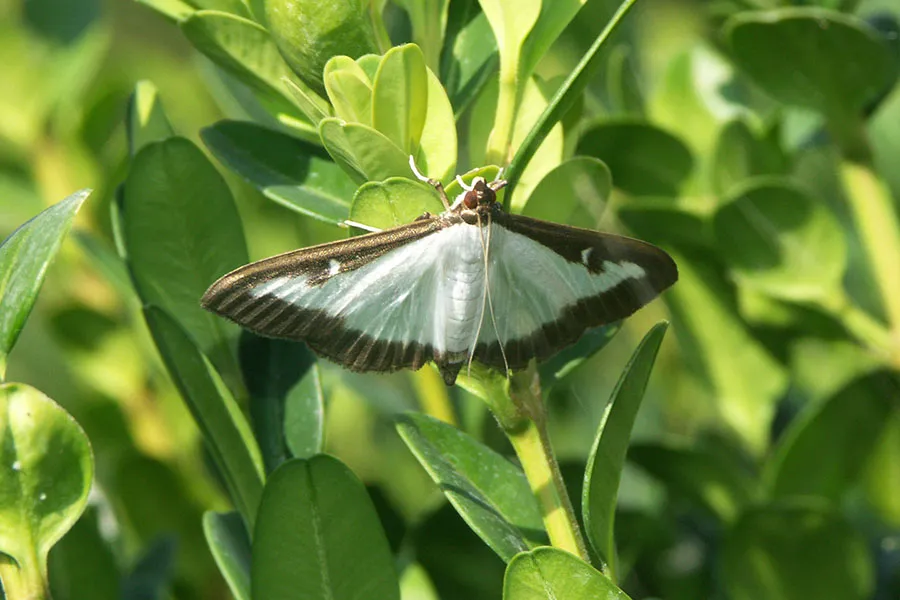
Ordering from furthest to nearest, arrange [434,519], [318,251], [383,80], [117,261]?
1. [434,519]
2. [117,261]
3. [318,251]
4. [383,80]

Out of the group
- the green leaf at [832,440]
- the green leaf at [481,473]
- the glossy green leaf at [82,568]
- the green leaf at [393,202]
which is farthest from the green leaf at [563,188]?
the glossy green leaf at [82,568]

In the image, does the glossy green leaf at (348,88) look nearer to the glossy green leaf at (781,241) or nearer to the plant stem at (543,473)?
the plant stem at (543,473)

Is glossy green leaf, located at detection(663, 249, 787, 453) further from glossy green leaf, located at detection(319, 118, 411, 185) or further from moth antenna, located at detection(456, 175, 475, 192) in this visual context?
glossy green leaf, located at detection(319, 118, 411, 185)

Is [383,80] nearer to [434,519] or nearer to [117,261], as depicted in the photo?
[117,261]

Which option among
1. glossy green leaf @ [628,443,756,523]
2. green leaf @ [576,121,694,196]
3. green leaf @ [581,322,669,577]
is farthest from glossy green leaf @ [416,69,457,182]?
glossy green leaf @ [628,443,756,523]

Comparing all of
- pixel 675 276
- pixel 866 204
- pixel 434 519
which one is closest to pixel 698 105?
pixel 866 204

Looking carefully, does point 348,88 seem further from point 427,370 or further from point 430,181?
point 427,370
